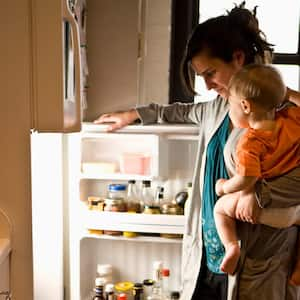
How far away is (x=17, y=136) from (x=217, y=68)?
25.4 inches

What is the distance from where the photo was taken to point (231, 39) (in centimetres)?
155

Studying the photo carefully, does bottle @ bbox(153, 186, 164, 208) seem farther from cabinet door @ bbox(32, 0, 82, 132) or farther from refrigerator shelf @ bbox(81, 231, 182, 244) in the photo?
cabinet door @ bbox(32, 0, 82, 132)

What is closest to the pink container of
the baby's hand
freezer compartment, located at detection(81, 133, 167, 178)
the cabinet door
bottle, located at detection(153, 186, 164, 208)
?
freezer compartment, located at detection(81, 133, 167, 178)

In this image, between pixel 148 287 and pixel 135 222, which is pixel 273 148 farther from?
pixel 148 287

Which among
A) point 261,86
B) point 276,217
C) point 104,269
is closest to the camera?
point 261,86

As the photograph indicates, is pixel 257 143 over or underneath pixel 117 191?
over

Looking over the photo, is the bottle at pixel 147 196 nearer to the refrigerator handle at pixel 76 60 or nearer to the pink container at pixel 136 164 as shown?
the pink container at pixel 136 164

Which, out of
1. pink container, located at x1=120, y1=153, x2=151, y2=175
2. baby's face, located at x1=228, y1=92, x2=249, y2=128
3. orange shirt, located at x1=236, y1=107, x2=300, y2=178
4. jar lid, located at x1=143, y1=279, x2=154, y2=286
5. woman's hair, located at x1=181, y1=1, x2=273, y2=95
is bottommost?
jar lid, located at x1=143, y1=279, x2=154, y2=286

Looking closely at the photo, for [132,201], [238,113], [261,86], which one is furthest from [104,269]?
[261,86]

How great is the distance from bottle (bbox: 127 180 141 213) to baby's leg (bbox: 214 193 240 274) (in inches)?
23.8

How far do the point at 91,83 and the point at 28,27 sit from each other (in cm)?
103

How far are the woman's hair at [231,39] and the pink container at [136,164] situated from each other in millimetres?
605

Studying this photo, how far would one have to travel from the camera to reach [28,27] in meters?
1.24

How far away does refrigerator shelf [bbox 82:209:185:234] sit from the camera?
2.05 metres
